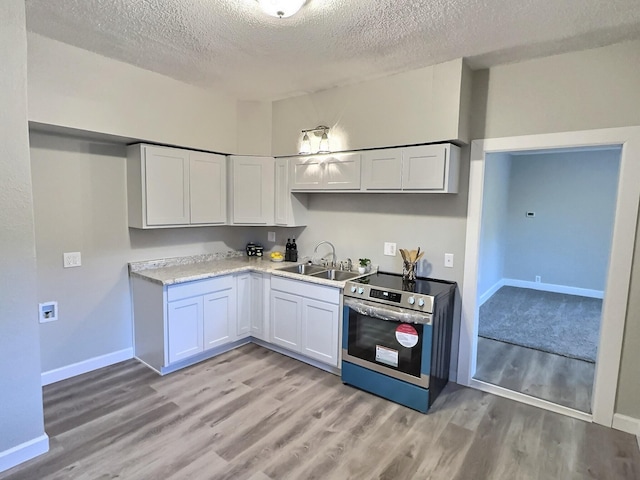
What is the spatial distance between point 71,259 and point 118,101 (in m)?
1.40

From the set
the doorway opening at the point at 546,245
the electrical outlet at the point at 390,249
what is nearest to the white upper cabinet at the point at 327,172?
the electrical outlet at the point at 390,249

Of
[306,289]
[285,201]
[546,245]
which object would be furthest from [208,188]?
[546,245]

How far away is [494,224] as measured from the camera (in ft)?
19.3

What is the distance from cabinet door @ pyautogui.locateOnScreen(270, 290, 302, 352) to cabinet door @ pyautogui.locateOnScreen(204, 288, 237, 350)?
42cm

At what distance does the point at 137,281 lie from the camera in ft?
11.0

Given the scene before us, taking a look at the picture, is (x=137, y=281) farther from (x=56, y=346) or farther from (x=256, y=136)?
(x=256, y=136)

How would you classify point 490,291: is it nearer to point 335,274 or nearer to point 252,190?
point 335,274

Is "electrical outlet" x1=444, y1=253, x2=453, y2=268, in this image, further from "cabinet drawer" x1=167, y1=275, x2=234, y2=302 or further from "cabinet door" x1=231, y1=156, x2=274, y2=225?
"cabinet drawer" x1=167, y1=275, x2=234, y2=302

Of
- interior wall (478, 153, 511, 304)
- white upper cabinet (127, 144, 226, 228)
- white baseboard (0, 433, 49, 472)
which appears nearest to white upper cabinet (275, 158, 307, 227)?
white upper cabinet (127, 144, 226, 228)

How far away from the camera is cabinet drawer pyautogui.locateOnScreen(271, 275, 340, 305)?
313cm

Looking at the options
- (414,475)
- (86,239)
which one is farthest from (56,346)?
(414,475)

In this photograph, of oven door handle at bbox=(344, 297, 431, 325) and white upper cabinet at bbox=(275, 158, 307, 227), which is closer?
oven door handle at bbox=(344, 297, 431, 325)

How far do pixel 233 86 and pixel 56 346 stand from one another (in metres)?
2.81

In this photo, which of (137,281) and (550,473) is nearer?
(550,473)
